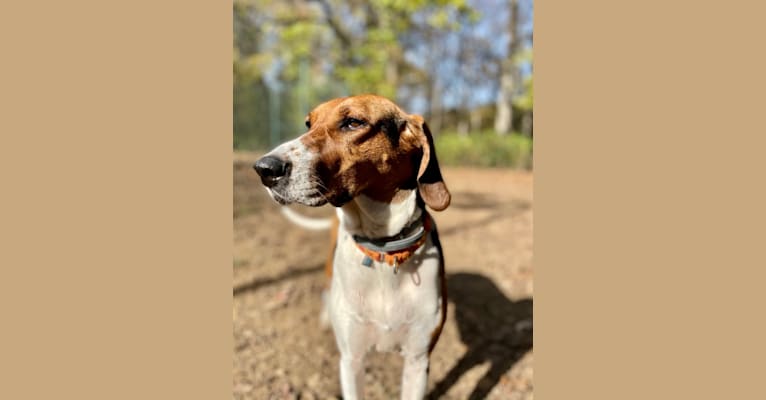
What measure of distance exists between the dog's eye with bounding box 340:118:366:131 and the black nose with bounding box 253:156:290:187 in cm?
40

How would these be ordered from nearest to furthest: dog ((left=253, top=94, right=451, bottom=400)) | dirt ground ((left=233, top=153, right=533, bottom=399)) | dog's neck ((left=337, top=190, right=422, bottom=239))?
dog ((left=253, top=94, right=451, bottom=400))
dog's neck ((left=337, top=190, right=422, bottom=239))
dirt ground ((left=233, top=153, right=533, bottom=399))

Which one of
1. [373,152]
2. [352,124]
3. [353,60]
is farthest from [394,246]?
[353,60]

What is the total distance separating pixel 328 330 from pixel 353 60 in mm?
6788

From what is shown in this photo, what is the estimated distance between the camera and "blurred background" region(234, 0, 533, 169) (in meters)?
7.72

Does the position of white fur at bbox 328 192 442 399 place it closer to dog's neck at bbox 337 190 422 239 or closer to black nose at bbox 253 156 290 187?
dog's neck at bbox 337 190 422 239

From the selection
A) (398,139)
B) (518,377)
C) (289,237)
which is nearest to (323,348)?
(518,377)

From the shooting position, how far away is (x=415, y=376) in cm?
253

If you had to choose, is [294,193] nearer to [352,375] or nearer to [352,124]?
[352,124]

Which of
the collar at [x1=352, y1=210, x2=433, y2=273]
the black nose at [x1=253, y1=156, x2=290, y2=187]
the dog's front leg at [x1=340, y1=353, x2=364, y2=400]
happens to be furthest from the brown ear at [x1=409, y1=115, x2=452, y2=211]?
the dog's front leg at [x1=340, y1=353, x2=364, y2=400]

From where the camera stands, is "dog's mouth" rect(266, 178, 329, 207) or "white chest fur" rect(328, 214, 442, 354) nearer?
"dog's mouth" rect(266, 178, 329, 207)

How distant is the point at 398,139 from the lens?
7.32 feet

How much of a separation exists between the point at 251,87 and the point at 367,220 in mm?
11343

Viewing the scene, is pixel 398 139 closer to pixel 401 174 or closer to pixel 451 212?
pixel 401 174

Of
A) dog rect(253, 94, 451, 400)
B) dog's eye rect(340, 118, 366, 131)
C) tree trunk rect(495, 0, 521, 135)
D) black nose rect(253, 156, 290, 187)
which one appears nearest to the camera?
black nose rect(253, 156, 290, 187)
